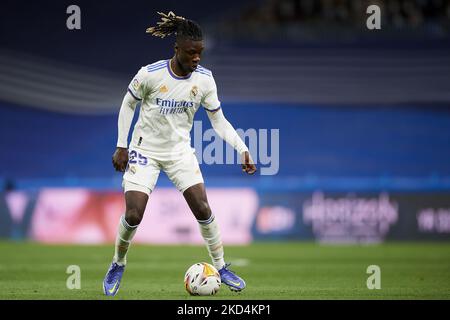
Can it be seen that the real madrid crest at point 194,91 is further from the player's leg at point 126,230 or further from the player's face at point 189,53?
the player's leg at point 126,230

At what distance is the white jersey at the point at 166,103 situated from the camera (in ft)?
24.9

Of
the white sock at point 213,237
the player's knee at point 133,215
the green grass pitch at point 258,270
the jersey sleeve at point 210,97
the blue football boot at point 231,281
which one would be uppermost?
the jersey sleeve at point 210,97

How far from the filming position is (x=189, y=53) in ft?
24.6

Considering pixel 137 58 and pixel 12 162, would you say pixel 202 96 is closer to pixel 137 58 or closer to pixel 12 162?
pixel 12 162

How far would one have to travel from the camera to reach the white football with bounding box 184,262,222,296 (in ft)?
24.5

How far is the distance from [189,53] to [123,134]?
2.66 feet

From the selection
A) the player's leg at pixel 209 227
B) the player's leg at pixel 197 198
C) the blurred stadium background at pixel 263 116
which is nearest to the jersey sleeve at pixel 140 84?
the player's leg at pixel 197 198

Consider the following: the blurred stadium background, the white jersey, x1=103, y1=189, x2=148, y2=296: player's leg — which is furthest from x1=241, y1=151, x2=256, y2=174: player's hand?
the blurred stadium background

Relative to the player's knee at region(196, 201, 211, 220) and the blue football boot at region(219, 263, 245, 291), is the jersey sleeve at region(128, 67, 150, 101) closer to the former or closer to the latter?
the player's knee at region(196, 201, 211, 220)

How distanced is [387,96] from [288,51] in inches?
92.6

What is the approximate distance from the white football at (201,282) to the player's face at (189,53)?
5.14 ft

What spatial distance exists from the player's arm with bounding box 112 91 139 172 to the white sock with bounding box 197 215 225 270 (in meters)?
0.82

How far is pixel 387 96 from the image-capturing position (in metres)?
19.8

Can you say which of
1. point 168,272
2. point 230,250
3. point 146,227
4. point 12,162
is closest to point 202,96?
point 168,272
